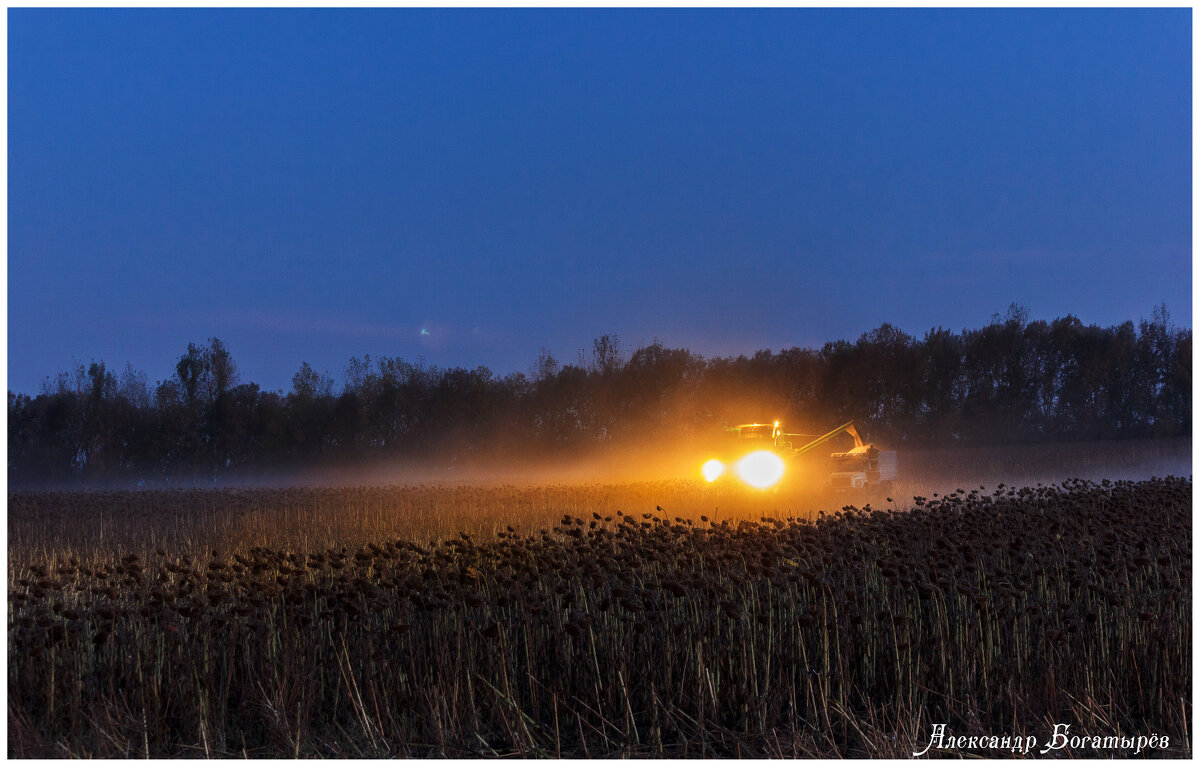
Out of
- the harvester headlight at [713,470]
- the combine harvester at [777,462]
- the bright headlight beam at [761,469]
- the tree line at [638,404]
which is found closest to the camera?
the bright headlight beam at [761,469]

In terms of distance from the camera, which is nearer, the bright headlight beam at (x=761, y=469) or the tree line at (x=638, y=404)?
the bright headlight beam at (x=761, y=469)

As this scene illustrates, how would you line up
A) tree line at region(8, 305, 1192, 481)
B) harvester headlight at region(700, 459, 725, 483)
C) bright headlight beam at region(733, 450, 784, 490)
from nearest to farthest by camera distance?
bright headlight beam at region(733, 450, 784, 490)
harvester headlight at region(700, 459, 725, 483)
tree line at region(8, 305, 1192, 481)

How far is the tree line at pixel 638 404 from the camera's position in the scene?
39625 mm

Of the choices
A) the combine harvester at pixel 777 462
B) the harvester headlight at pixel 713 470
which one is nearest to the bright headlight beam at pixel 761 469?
the combine harvester at pixel 777 462

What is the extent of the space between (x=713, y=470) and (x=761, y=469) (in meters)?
1.28

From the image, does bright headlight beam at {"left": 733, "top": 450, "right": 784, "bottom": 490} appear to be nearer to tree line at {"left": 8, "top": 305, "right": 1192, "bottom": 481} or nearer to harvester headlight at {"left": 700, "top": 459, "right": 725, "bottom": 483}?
harvester headlight at {"left": 700, "top": 459, "right": 725, "bottom": 483}

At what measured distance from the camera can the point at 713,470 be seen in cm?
2031

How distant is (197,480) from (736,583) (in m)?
37.6

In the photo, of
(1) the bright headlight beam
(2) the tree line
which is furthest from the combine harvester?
(2) the tree line

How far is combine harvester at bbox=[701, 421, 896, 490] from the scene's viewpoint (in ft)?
63.9

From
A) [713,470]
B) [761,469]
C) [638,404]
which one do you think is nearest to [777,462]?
[761,469]

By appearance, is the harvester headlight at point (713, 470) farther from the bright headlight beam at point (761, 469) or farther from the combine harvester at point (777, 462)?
the bright headlight beam at point (761, 469)

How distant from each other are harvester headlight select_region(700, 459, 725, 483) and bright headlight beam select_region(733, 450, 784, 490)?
46 cm

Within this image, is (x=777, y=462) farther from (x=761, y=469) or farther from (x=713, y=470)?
(x=713, y=470)
